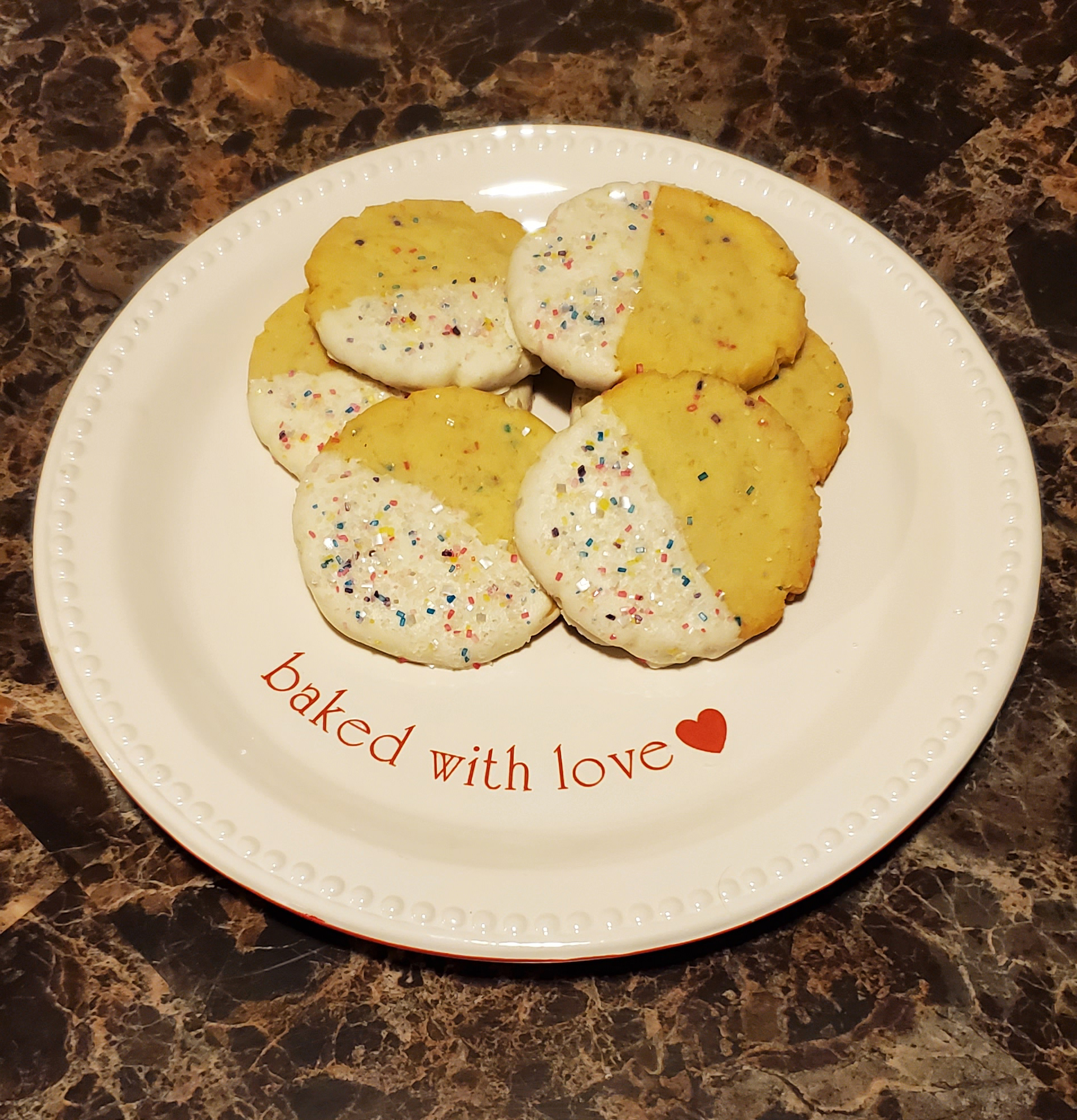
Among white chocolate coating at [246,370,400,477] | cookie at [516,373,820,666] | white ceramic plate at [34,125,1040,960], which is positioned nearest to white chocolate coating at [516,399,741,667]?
cookie at [516,373,820,666]

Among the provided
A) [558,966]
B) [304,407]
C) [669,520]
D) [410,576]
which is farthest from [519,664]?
[304,407]

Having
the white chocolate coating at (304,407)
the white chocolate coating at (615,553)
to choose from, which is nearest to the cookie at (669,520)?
the white chocolate coating at (615,553)

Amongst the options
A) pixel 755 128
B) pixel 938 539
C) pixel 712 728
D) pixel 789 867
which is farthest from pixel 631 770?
pixel 755 128

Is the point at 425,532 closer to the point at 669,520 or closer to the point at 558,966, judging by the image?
the point at 669,520

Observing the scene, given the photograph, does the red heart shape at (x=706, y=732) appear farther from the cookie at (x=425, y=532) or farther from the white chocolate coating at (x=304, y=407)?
the white chocolate coating at (x=304, y=407)

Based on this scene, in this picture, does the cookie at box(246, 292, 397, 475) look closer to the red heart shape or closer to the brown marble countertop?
the brown marble countertop
